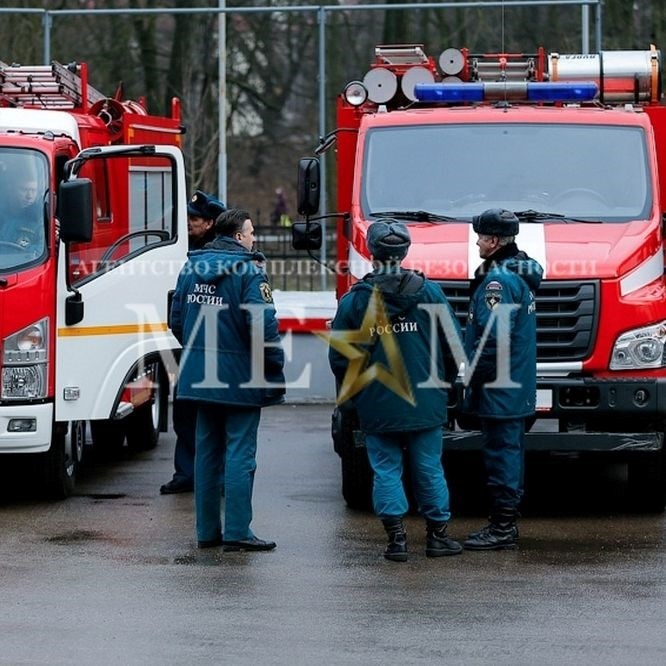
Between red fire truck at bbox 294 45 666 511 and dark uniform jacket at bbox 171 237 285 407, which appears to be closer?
dark uniform jacket at bbox 171 237 285 407

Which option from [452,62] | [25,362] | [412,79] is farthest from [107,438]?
[452,62]

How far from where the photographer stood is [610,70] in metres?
11.0

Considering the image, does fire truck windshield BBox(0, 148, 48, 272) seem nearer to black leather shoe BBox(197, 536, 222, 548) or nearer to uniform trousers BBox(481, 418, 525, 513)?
black leather shoe BBox(197, 536, 222, 548)

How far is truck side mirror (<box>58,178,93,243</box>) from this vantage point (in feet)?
30.9

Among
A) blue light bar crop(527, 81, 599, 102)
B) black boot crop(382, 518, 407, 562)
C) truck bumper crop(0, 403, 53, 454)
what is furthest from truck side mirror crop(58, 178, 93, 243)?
blue light bar crop(527, 81, 599, 102)

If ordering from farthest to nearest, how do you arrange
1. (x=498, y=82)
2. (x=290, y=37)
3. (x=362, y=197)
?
(x=290, y=37)
(x=498, y=82)
(x=362, y=197)

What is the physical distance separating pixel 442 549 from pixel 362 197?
2589 mm

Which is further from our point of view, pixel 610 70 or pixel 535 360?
pixel 610 70

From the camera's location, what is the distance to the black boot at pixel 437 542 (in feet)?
27.5

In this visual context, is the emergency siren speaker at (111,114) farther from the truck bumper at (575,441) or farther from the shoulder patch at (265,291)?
the truck bumper at (575,441)

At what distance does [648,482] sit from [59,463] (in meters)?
3.67

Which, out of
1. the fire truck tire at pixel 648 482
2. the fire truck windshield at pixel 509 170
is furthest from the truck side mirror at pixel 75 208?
the fire truck tire at pixel 648 482

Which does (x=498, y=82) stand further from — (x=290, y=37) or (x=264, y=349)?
(x=290, y=37)

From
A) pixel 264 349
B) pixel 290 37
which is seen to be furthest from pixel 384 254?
pixel 290 37
